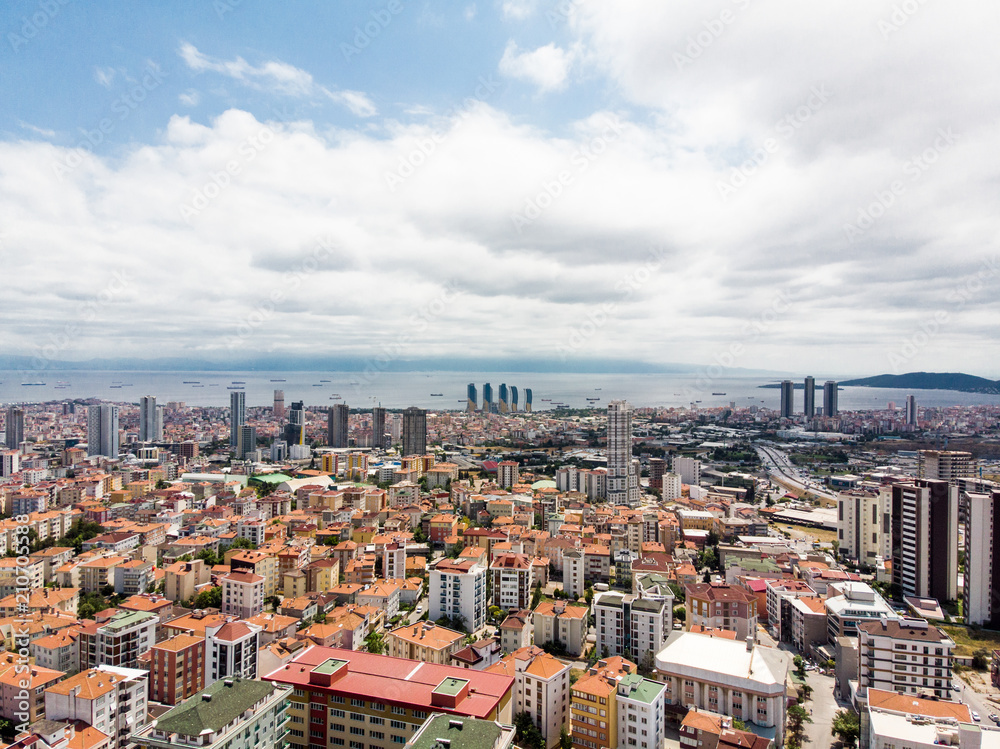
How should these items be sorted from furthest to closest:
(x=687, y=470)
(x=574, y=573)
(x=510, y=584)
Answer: (x=687, y=470) < (x=574, y=573) < (x=510, y=584)

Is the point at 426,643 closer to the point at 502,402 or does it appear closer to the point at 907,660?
the point at 907,660

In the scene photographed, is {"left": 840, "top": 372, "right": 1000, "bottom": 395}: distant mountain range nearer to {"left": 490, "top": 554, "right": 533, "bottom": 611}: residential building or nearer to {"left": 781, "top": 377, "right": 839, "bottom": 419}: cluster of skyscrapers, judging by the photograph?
{"left": 781, "top": 377, "right": 839, "bottom": 419}: cluster of skyscrapers

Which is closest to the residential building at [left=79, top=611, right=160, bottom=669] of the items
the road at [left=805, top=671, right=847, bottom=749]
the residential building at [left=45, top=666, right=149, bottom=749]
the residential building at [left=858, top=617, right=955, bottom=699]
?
the residential building at [left=45, top=666, right=149, bottom=749]

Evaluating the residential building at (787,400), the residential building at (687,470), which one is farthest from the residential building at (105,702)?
the residential building at (787,400)

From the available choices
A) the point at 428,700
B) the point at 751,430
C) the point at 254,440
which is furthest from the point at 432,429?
the point at 428,700

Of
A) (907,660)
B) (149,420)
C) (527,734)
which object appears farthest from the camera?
(149,420)

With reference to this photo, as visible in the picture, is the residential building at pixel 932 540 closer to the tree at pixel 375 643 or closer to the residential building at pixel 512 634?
the residential building at pixel 512 634

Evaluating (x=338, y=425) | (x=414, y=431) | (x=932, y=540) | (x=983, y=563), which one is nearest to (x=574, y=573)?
(x=932, y=540)
